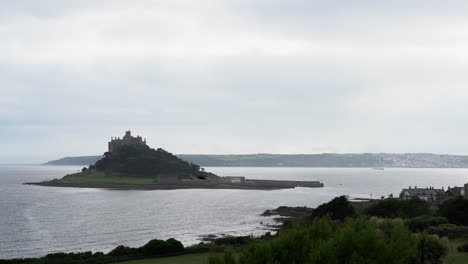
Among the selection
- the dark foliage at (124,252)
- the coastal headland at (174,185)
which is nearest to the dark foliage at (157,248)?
the dark foliage at (124,252)

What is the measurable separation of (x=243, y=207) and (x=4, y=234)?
46.8 meters

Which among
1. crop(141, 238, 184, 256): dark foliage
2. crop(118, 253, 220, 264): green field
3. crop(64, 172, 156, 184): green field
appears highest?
crop(64, 172, 156, 184): green field

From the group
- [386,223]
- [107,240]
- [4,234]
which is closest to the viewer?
[386,223]

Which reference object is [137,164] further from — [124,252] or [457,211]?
[124,252]

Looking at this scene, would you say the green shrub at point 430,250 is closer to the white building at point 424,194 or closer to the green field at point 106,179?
the white building at point 424,194

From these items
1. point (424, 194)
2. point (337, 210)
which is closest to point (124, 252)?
point (337, 210)

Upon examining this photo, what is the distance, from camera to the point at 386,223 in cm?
2723

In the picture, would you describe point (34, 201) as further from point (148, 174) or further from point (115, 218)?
point (148, 174)

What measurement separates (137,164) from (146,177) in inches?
240

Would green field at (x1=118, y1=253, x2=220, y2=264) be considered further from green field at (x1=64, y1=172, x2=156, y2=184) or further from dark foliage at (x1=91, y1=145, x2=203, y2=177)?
dark foliage at (x1=91, y1=145, x2=203, y2=177)

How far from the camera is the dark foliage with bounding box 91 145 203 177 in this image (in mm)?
186875

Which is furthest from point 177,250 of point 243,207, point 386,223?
point 243,207

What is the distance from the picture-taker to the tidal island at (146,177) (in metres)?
166

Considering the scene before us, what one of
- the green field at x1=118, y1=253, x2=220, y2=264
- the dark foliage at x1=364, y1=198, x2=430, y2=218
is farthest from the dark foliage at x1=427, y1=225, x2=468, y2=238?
the green field at x1=118, y1=253, x2=220, y2=264
